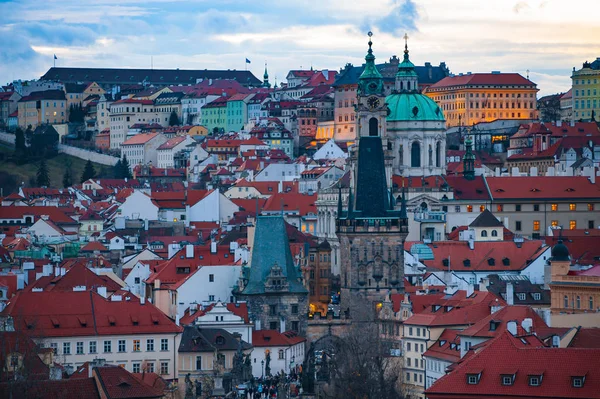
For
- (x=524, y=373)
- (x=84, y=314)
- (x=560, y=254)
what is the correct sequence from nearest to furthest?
(x=524, y=373) → (x=84, y=314) → (x=560, y=254)

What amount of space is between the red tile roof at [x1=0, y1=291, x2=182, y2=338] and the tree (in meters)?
8.40

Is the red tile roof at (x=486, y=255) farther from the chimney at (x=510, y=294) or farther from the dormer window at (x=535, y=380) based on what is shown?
the dormer window at (x=535, y=380)

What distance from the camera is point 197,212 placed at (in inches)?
7047

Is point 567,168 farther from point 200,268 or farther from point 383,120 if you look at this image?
point 200,268

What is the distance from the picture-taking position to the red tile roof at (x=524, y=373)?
7031cm

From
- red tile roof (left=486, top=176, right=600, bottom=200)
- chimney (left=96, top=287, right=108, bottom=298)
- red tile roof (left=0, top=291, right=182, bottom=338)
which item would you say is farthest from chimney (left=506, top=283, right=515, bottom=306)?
red tile roof (left=486, top=176, right=600, bottom=200)

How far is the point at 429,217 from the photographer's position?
152 metres

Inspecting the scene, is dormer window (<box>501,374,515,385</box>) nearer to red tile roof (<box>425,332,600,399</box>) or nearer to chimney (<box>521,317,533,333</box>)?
red tile roof (<box>425,332,600,399</box>)

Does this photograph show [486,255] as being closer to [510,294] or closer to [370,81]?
[510,294]

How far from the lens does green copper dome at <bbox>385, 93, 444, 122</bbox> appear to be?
16588cm

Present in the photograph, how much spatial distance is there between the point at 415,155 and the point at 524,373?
94128 millimetres

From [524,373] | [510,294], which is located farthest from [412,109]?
[524,373]

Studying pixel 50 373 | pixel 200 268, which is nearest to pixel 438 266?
pixel 200 268

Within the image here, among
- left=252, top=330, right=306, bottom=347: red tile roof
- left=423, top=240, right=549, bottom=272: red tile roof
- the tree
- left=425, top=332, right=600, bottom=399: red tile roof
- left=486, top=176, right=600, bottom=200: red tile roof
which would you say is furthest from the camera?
left=486, top=176, right=600, bottom=200: red tile roof
